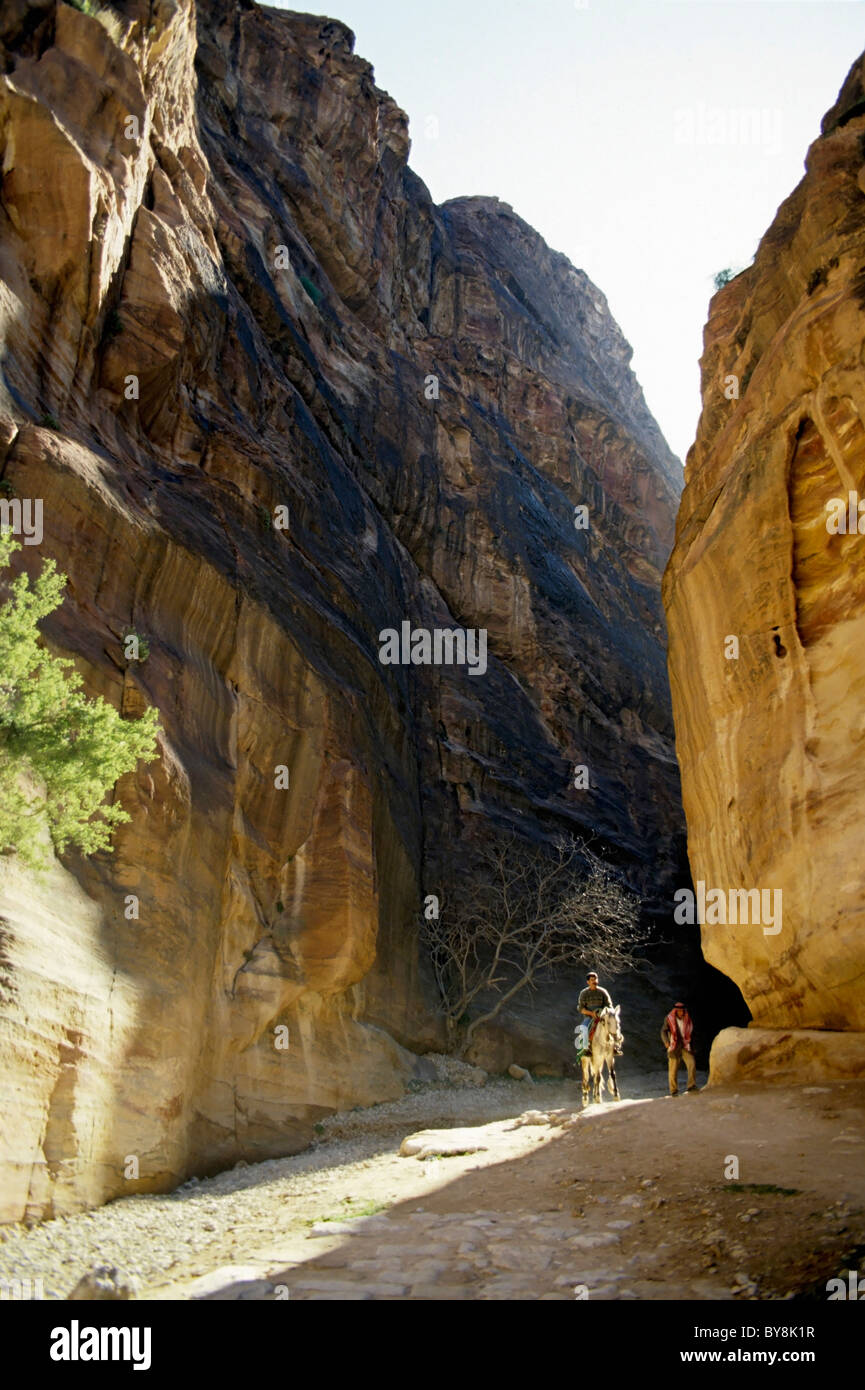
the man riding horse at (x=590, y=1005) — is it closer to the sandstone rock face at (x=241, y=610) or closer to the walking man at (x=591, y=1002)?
the walking man at (x=591, y=1002)

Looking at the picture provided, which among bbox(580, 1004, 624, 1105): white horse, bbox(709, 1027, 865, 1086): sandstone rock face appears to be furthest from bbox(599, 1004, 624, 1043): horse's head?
bbox(709, 1027, 865, 1086): sandstone rock face

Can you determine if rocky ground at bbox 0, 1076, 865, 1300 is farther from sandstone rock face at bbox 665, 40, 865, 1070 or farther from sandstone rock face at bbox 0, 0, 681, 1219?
sandstone rock face at bbox 665, 40, 865, 1070

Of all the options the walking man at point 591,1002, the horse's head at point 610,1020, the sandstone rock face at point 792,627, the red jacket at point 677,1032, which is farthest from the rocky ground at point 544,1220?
the horse's head at point 610,1020

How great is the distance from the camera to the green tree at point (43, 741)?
29.9 feet

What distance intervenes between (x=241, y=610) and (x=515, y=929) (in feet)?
49.5

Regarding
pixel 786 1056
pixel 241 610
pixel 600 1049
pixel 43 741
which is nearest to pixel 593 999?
pixel 600 1049

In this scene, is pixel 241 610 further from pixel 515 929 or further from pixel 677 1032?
pixel 515 929

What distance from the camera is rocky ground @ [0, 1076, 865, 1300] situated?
5902 mm

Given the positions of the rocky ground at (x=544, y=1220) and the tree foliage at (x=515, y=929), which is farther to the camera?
the tree foliage at (x=515, y=929)

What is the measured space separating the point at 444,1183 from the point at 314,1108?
26.4ft

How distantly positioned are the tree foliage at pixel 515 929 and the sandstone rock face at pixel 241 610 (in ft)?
5.30

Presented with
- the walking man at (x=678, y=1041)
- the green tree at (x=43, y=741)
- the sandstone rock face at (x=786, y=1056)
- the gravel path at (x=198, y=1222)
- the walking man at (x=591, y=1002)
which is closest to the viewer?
the gravel path at (x=198, y=1222)

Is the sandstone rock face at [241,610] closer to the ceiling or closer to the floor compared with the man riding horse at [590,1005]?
closer to the ceiling

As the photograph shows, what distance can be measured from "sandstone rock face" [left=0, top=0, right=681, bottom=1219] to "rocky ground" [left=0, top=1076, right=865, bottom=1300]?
1284 millimetres
